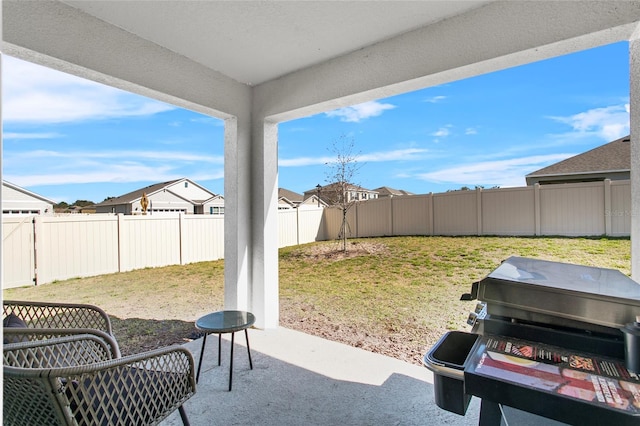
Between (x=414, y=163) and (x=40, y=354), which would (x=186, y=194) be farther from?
(x=40, y=354)

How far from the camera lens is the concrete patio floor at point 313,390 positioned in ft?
6.33

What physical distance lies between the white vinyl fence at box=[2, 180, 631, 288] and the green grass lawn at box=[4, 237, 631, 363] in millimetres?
194

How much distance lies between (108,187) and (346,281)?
6.48 metres

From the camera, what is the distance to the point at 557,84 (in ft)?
12.7

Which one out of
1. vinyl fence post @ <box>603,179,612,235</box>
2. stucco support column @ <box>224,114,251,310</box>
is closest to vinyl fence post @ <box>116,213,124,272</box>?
stucco support column @ <box>224,114,251,310</box>

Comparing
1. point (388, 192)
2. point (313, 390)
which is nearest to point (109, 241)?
point (313, 390)

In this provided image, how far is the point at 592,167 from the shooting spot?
3.68m

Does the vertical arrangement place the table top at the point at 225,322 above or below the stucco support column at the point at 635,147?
below

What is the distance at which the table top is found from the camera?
2.21 meters

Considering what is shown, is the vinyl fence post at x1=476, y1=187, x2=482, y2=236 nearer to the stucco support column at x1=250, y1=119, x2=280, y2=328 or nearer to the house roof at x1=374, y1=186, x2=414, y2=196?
the house roof at x1=374, y1=186, x2=414, y2=196

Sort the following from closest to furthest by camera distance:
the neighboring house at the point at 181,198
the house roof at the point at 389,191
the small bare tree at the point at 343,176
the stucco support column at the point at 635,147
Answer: the stucco support column at the point at 635,147, the house roof at the point at 389,191, the small bare tree at the point at 343,176, the neighboring house at the point at 181,198

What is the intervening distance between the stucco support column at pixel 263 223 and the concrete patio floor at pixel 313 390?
1.53ft

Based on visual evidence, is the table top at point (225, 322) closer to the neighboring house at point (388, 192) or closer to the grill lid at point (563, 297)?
the grill lid at point (563, 297)

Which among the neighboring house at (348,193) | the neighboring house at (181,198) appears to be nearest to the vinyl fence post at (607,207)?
the neighboring house at (348,193)
